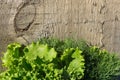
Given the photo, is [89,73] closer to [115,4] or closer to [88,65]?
[88,65]

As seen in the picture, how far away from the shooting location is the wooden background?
92.3 inches

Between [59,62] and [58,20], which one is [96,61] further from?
[58,20]

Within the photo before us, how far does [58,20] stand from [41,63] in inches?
13.8

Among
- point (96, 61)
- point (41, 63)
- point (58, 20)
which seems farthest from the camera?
point (58, 20)

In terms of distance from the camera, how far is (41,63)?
2127 millimetres

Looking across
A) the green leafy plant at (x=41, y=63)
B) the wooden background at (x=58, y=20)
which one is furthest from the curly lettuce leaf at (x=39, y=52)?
the wooden background at (x=58, y=20)

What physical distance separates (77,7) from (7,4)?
0.39 m

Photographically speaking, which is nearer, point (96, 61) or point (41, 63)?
point (41, 63)

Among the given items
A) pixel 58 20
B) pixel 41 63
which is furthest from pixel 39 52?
pixel 58 20

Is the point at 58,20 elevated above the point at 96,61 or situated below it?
above

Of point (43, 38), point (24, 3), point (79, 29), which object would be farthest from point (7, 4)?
point (79, 29)

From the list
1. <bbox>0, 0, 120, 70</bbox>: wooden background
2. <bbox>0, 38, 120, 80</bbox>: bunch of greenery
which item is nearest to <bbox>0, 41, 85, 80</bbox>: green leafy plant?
<bbox>0, 38, 120, 80</bbox>: bunch of greenery

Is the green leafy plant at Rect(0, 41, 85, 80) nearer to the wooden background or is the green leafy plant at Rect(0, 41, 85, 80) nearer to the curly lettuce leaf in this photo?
the curly lettuce leaf

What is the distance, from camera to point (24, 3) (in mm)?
2336
